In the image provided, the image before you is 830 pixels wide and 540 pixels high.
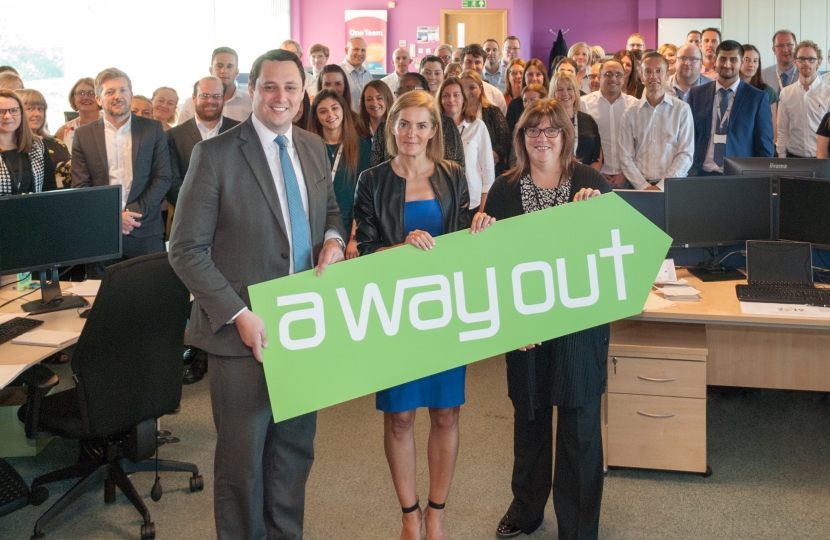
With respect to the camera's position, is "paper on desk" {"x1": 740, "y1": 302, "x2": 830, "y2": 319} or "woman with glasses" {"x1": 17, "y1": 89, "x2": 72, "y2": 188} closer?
"paper on desk" {"x1": 740, "y1": 302, "x2": 830, "y2": 319}

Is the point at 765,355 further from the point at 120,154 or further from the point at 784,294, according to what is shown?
the point at 120,154

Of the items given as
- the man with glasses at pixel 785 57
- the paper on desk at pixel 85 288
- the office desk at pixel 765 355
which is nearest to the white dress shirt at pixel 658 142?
the office desk at pixel 765 355

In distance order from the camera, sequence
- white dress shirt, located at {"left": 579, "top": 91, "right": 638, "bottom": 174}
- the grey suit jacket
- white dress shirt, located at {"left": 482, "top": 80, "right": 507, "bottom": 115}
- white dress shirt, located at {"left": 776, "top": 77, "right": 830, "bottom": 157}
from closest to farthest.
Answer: the grey suit jacket → white dress shirt, located at {"left": 579, "top": 91, "right": 638, "bottom": 174} → white dress shirt, located at {"left": 776, "top": 77, "right": 830, "bottom": 157} → white dress shirt, located at {"left": 482, "top": 80, "right": 507, "bottom": 115}

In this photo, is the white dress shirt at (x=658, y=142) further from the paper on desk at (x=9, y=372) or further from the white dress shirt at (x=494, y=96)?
the paper on desk at (x=9, y=372)

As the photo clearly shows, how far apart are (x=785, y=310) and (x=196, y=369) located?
322 cm

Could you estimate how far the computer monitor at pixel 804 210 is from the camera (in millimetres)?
3682

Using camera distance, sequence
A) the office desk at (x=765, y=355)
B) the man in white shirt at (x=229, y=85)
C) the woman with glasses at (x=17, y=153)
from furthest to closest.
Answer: the man in white shirt at (x=229, y=85), the woman with glasses at (x=17, y=153), the office desk at (x=765, y=355)

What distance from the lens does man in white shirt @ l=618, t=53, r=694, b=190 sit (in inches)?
193

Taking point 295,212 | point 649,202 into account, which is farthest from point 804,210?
point 295,212

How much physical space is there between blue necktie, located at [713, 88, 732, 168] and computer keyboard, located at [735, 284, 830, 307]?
183cm

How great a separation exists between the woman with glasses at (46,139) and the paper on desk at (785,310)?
380 cm

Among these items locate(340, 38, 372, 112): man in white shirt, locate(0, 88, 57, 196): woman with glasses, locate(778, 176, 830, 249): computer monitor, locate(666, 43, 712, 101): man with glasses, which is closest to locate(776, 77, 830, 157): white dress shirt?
locate(666, 43, 712, 101): man with glasses

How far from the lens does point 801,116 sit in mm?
6176

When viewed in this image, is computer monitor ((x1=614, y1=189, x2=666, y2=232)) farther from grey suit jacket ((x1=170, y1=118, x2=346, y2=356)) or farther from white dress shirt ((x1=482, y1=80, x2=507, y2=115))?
white dress shirt ((x1=482, y1=80, x2=507, y2=115))
